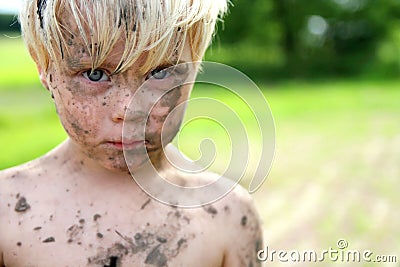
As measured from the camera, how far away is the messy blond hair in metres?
1.22

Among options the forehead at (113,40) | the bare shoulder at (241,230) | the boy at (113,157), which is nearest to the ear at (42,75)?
the boy at (113,157)

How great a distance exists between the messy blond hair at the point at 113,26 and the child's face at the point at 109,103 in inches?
0.7

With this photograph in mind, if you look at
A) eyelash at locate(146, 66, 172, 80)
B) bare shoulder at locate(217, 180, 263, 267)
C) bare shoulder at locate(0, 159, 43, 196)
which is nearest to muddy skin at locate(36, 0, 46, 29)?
eyelash at locate(146, 66, 172, 80)

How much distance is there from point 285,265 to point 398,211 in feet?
4.30

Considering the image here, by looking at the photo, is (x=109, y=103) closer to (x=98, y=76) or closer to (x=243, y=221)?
(x=98, y=76)

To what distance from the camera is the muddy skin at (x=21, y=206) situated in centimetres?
142

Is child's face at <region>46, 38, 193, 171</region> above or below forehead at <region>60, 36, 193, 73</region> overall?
below

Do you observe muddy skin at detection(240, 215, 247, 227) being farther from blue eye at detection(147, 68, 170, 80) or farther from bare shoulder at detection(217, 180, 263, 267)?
blue eye at detection(147, 68, 170, 80)

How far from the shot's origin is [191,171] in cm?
156

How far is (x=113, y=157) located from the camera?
132cm

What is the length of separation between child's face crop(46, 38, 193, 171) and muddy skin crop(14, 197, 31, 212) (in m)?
0.20

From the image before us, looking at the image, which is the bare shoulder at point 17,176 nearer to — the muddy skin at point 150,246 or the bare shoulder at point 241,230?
the muddy skin at point 150,246

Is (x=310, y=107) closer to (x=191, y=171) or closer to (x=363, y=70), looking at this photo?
(x=363, y=70)

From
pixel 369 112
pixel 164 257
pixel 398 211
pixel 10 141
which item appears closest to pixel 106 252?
pixel 164 257
